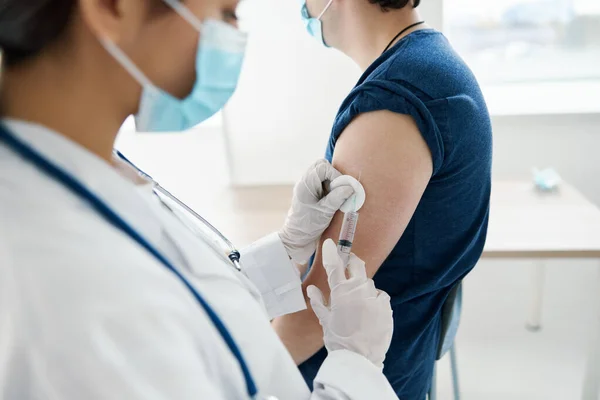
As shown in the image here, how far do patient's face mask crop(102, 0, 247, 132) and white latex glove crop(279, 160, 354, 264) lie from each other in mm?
299

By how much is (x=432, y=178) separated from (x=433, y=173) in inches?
0.9

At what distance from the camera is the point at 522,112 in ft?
7.38

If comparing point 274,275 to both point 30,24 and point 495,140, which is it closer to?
point 30,24

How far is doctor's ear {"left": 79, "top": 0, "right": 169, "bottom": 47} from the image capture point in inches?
20.6

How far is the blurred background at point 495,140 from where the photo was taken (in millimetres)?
2096

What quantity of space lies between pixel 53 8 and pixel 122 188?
0.63 ft

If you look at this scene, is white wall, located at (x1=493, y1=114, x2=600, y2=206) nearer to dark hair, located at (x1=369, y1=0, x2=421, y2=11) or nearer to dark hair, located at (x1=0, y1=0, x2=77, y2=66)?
dark hair, located at (x1=369, y1=0, x2=421, y2=11)

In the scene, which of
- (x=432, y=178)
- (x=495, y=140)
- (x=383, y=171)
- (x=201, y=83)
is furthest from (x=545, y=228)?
(x=201, y=83)

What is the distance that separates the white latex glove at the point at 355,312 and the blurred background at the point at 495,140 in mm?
1098

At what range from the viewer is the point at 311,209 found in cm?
105

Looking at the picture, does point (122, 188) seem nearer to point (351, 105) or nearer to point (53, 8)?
point (53, 8)

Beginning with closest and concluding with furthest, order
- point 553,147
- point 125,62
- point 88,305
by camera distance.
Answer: point 88,305 < point 125,62 < point 553,147

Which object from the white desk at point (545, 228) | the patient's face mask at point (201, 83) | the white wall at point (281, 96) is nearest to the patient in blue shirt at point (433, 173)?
the patient's face mask at point (201, 83)

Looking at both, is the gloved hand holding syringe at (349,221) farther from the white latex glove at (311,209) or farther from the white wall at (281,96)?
the white wall at (281,96)
